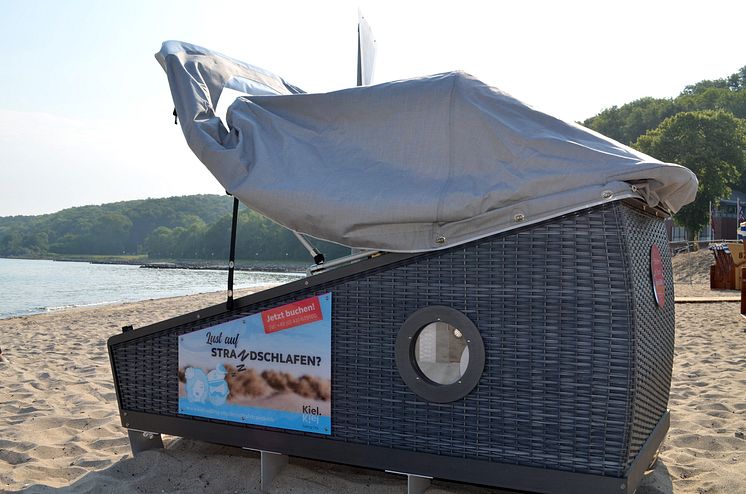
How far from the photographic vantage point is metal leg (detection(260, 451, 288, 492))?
3.27 metres

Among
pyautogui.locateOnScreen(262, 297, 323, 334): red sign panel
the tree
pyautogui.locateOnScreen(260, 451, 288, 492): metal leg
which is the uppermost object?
the tree

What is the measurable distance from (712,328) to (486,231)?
798 cm

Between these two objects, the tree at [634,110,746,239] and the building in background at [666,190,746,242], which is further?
the building in background at [666,190,746,242]

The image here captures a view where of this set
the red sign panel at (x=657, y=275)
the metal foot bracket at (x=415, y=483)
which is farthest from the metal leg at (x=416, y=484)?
the red sign panel at (x=657, y=275)

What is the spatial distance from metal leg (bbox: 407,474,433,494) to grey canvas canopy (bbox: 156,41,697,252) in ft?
3.49

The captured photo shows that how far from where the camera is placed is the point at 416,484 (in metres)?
2.96

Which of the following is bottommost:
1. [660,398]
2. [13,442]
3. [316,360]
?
[13,442]

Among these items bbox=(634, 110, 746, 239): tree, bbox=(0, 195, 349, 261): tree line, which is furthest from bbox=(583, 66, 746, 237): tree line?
bbox=(0, 195, 349, 261): tree line

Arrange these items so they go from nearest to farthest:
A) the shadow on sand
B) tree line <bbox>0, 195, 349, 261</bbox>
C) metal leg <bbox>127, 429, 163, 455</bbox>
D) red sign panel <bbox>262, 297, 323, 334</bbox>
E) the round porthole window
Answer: the round porthole window, red sign panel <bbox>262, 297, 323, 334</bbox>, the shadow on sand, metal leg <bbox>127, 429, 163, 455</bbox>, tree line <bbox>0, 195, 349, 261</bbox>

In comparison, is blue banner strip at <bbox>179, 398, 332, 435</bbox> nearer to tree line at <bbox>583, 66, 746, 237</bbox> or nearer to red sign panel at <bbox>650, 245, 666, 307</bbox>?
red sign panel at <bbox>650, 245, 666, 307</bbox>

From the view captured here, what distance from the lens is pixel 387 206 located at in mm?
2885

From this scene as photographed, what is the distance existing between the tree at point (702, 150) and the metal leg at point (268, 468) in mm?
41354

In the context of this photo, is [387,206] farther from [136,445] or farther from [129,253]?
[129,253]

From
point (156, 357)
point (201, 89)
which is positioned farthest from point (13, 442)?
point (201, 89)
